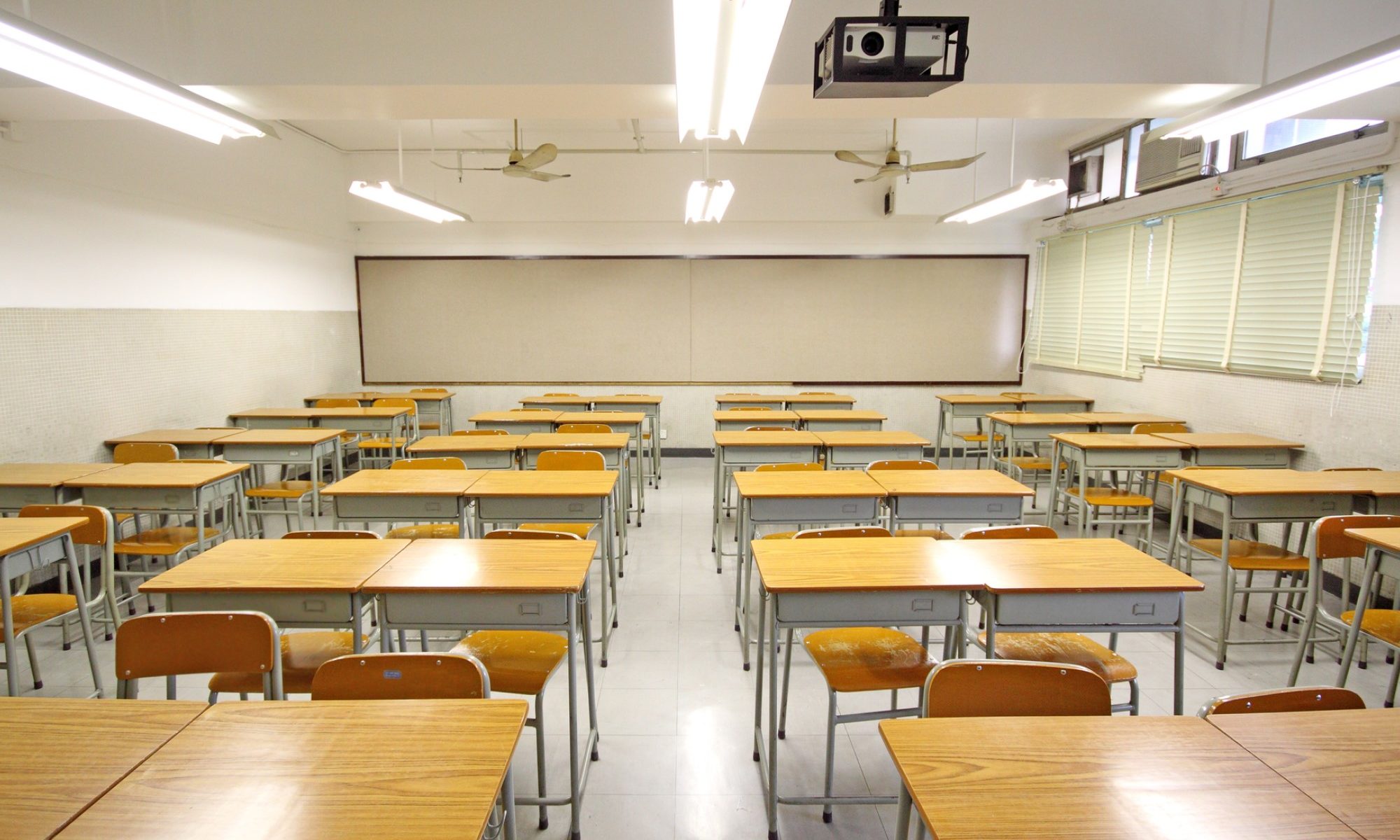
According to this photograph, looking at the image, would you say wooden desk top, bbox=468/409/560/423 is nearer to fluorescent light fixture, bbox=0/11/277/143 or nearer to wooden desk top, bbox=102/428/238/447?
wooden desk top, bbox=102/428/238/447

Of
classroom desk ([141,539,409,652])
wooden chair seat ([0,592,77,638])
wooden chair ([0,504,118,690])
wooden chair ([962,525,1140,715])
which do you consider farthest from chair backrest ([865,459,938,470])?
wooden chair ([0,504,118,690])

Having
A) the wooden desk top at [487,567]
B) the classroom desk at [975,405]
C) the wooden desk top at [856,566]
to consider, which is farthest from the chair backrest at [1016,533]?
the classroom desk at [975,405]

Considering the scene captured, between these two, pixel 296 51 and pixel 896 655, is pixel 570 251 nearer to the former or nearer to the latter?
pixel 296 51

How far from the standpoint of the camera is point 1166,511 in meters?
5.53

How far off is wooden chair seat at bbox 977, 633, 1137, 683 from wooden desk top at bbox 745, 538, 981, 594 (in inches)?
10.5

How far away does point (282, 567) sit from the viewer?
7.52ft

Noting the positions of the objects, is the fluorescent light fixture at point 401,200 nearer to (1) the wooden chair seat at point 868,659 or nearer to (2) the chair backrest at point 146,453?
(2) the chair backrest at point 146,453

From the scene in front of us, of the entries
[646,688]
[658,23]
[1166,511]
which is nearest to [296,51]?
[658,23]

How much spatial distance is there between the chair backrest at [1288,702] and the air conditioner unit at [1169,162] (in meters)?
4.69

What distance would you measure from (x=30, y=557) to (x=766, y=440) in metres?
3.76

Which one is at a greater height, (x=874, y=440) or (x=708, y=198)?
(x=708, y=198)

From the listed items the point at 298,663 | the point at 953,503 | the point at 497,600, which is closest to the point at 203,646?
the point at 298,663

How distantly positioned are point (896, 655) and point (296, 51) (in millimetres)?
4020

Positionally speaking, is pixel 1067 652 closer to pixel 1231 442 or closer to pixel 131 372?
pixel 1231 442
